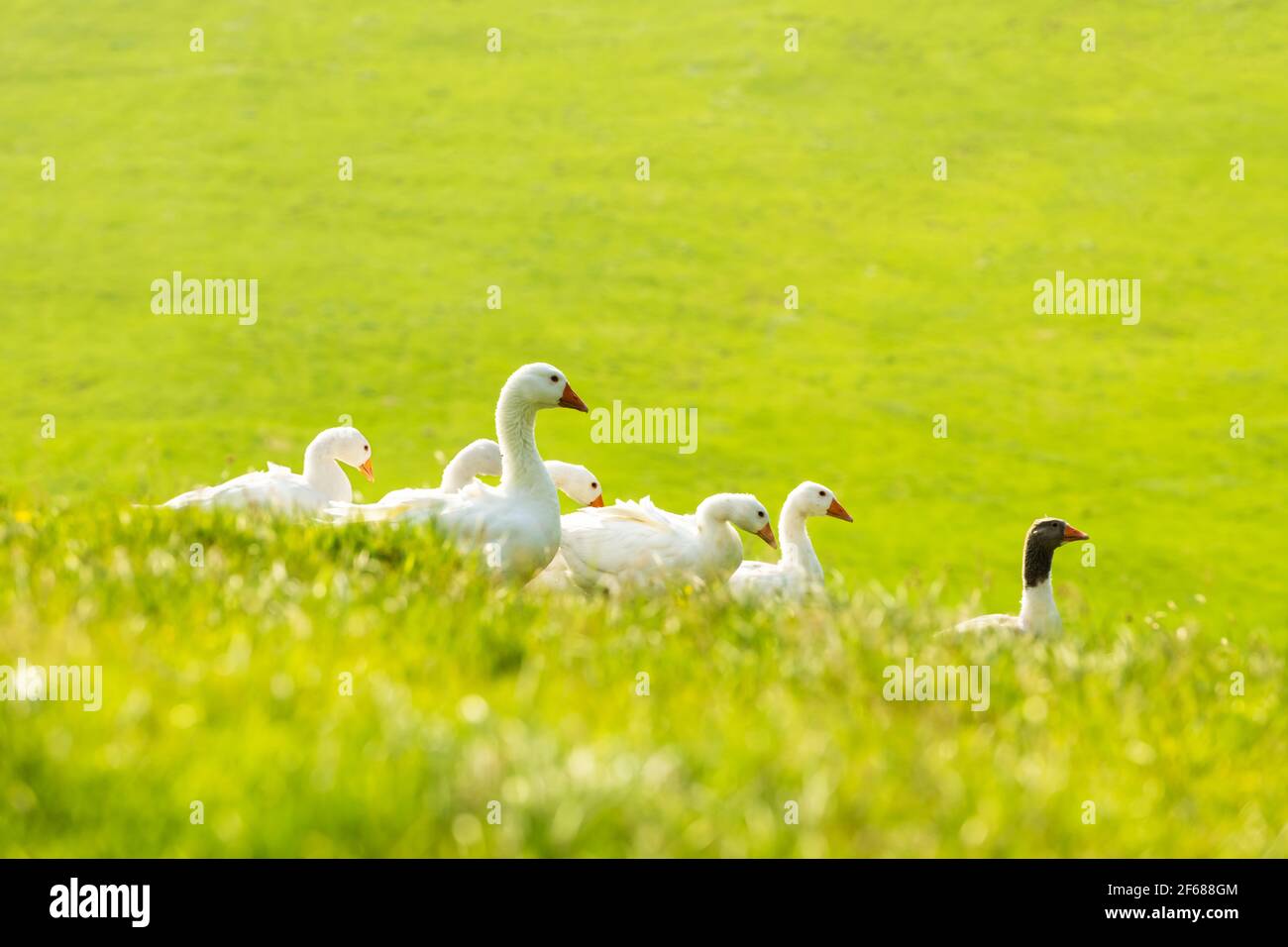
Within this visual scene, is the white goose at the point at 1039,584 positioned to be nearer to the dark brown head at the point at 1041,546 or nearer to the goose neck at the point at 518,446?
the dark brown head at the point at 1041,546

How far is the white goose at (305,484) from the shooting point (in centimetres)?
1226

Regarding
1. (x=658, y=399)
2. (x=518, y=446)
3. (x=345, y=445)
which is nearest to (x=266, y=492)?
(x=345, y=445)

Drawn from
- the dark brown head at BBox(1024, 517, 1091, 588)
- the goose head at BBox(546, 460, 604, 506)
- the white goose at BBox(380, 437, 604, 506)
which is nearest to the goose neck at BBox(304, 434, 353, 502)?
the white goose at BBox(380, 437, 604, 506)

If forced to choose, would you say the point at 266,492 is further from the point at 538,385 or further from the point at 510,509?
the point at 510,509

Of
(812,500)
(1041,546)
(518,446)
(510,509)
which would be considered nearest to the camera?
(510,509)

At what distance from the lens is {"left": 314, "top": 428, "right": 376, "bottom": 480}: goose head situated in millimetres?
15180

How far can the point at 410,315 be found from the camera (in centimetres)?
4694

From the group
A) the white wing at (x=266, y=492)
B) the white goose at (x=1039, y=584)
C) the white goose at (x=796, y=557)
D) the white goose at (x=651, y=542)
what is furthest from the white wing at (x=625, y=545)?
the white goose at (x=1039, y=584)

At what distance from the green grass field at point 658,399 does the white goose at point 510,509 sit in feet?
3.09

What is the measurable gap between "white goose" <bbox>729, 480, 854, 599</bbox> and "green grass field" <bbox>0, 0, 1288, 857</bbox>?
1.83ft

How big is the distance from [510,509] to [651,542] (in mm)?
2211

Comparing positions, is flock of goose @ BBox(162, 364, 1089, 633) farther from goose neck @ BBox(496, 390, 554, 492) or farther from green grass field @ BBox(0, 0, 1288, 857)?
green grass field @ BBox(0, 0, 1288, 857)

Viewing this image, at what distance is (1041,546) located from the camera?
14.6m

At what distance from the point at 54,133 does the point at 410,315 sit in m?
18.9
